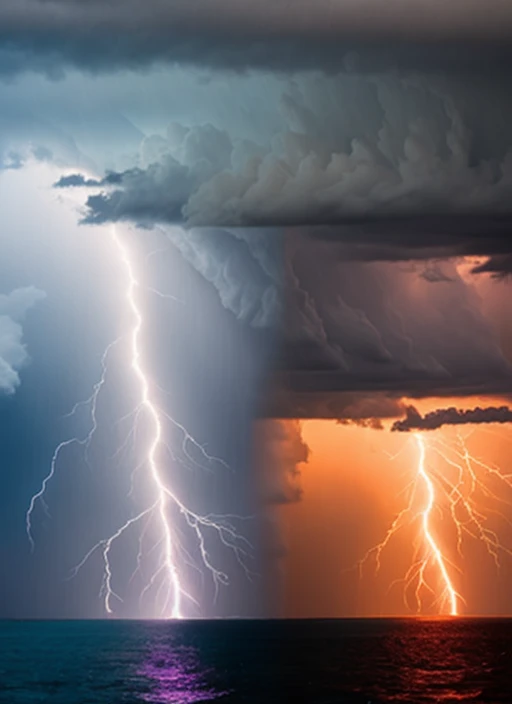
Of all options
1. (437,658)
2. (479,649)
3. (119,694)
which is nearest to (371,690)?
(119,694)

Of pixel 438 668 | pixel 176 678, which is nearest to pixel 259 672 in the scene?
pixel 176 678

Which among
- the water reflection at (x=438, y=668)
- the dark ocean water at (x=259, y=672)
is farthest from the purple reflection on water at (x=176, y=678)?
the water reflection at (x=438, y=668)

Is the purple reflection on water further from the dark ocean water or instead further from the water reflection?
the water reflection

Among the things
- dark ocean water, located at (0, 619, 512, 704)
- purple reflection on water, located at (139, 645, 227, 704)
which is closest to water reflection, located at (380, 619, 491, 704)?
dark ocean water, located at (0, 619, 512, 704)

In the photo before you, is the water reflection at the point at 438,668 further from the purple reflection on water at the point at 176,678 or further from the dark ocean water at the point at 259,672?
the purple reflection on water at the point at 176,678

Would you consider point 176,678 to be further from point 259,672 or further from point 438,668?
point 438,668

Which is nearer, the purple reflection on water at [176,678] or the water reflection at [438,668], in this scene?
the purple reflection on water at [176,678]
